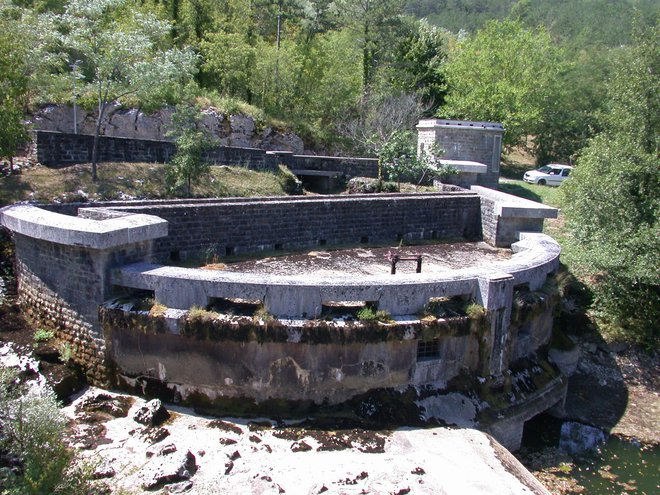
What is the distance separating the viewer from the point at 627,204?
14.6 metres

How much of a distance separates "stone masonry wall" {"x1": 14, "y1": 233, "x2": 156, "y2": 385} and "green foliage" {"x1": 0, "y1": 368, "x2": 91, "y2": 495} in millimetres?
1728

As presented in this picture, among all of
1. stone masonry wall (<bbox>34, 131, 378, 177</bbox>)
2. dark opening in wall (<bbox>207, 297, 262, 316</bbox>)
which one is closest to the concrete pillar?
dark opening in wall (<bbox>207, 297, 262, 316</bbox>)

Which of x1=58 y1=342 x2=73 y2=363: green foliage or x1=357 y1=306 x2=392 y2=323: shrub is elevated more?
x1=357 y1=306 x2=392 y2=323: shrub

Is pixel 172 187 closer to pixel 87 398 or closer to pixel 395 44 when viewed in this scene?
pixel 87 398

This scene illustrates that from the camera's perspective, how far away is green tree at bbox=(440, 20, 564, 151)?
1160 inches

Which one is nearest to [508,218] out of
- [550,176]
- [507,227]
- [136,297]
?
[507,227]

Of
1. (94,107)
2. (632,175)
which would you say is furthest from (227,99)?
(632,175)

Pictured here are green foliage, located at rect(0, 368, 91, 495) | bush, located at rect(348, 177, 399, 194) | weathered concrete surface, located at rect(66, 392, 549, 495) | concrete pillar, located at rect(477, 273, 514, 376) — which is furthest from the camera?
bush, located at rect(348, 177, 399, 194)

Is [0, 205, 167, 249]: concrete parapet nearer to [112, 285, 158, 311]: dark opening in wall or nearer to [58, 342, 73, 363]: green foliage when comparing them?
[112, 285, 158, 311]: dark opening in wall

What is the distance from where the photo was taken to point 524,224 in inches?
599

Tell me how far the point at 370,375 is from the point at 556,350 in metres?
5.55

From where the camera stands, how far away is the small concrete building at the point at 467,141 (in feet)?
71.1

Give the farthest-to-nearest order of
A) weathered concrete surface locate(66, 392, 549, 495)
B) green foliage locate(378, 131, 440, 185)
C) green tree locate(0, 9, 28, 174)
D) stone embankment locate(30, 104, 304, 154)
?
stone embankment locate(30, 104, 304, 154)
green foliage locate(378, 131, 440, 185)
green tree locate(0, 9, 28, 174)
weathered concrete surface locate(66, 392, 549, 495)

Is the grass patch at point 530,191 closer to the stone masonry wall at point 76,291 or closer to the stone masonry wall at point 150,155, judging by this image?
the stone masonry wall at point 150,155
